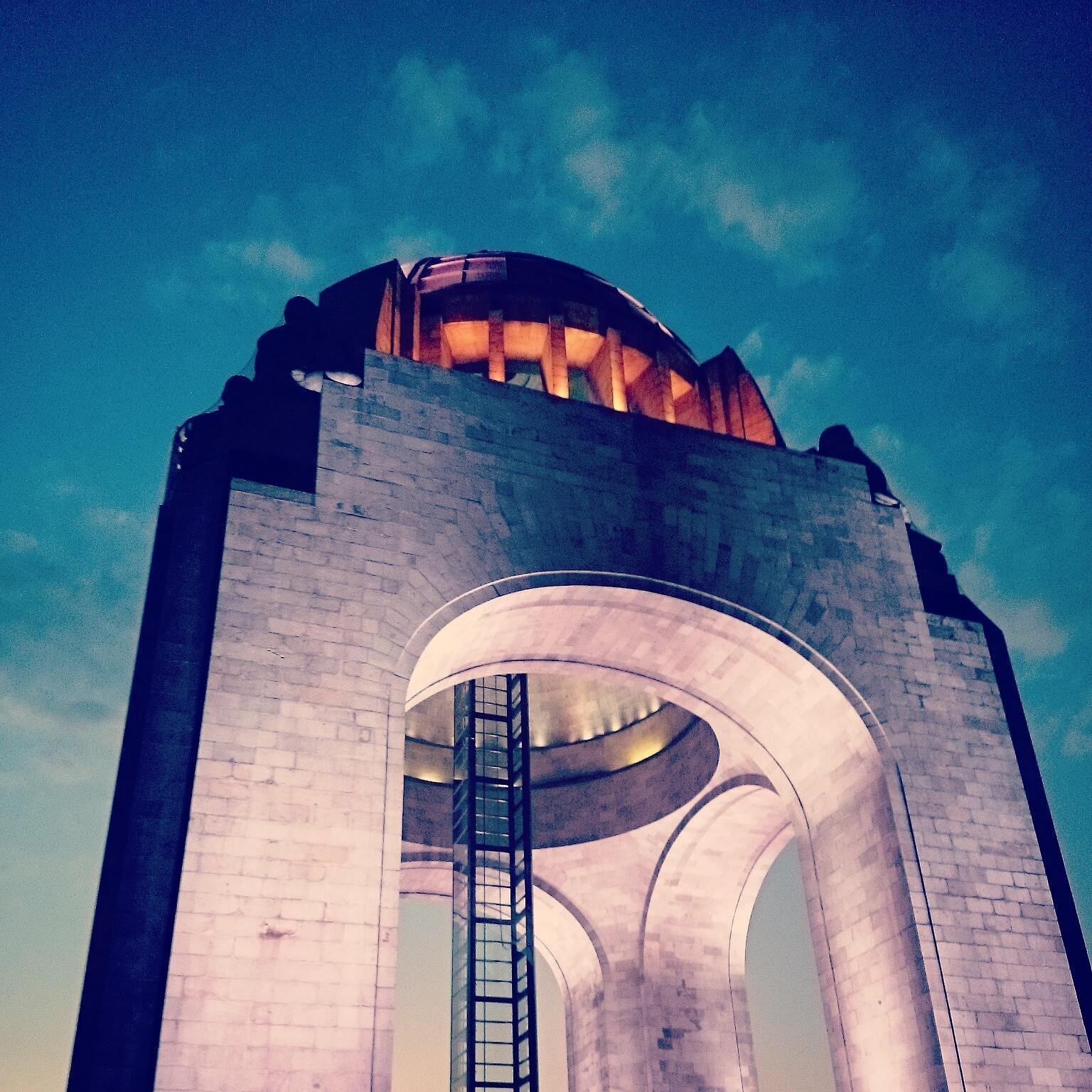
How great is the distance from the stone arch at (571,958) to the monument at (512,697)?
56cm

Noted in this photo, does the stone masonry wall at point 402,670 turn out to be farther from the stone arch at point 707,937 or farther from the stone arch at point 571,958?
the stone arch at point 571,958

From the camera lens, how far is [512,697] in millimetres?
14836

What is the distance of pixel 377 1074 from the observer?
8.04m

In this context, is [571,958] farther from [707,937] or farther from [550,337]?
[550,337]

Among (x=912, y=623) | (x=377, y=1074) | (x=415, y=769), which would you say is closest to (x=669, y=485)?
(x=912, y=623)

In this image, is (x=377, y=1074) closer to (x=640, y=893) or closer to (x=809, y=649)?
(x=809, y=649)

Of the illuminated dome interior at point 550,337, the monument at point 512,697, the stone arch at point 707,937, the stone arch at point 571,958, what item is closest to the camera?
the monument at point 512,697

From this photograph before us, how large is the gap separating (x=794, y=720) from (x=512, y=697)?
13.3 ft

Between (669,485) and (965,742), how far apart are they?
398cm

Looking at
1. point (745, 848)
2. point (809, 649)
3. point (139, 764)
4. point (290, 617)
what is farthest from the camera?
point (745, 848)

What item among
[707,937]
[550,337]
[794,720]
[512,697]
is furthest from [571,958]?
[550,337]

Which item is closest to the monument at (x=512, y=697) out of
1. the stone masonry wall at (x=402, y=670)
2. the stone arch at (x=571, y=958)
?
the stone masonry wall at (x=402, y=670)

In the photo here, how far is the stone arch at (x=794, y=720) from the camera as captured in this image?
10391 mm

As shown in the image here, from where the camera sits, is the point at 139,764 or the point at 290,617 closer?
the point at 139,764
